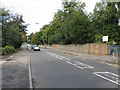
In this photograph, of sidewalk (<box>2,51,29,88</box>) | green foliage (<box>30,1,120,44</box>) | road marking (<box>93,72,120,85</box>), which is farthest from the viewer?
green foliage (<box>30,1,120,44</box>)

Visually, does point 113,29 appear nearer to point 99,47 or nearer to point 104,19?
point 104,19

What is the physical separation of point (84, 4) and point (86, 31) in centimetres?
1616

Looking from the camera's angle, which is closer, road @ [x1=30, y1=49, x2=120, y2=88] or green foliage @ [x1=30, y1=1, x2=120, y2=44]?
road @ [x1=30, y1=49, x2=120, y2=88]

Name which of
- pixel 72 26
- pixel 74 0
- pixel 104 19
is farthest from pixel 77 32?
pixel 74 0

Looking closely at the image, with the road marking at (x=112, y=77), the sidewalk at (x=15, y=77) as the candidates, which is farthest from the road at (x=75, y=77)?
the sidewalk at (x=15, y=77)

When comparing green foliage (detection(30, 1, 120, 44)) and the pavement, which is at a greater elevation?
green foliage (detection(30, 1, 120, 44))

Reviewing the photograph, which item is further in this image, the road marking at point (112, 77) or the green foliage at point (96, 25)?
the green foliage at point (96, 25)

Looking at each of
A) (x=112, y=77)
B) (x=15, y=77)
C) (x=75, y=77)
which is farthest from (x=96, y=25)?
(x=15, y=77)

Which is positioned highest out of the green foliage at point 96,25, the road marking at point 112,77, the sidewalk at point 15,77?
the green foliage at point 96,25

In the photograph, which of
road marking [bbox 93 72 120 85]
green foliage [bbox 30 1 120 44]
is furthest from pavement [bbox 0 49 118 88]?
green foliage [bbox 30 1 120 44]

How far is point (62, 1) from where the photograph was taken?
59.1m

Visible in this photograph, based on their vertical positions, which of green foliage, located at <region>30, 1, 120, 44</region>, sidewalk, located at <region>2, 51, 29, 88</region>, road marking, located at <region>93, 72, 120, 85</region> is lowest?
road marking, located at <region>93, 72, 120, 85</region>

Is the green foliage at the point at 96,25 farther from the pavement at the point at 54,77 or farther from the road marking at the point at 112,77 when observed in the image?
the road marking at the point at 112,77

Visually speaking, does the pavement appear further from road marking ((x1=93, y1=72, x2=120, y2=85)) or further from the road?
road marking ((x1=93, y1=72, x2=120, y2=85))
